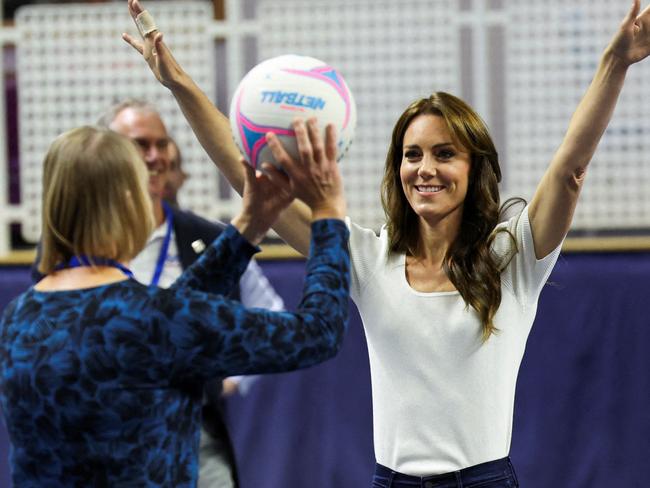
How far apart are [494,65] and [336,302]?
3.48 m

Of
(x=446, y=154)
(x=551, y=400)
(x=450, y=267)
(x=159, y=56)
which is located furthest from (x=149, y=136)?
(x=551, y=400)

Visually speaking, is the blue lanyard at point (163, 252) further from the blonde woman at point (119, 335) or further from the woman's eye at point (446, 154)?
the blonde woman at point (119, 335)

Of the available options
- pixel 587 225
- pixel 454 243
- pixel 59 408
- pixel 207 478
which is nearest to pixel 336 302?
pixel 59 408

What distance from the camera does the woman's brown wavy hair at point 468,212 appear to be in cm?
223

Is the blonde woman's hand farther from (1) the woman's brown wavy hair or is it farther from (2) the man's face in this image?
(2) the man's face

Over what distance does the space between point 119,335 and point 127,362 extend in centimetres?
4

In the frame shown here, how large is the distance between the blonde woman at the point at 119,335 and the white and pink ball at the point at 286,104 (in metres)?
0.14

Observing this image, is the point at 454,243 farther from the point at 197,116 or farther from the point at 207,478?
the point at 207,478

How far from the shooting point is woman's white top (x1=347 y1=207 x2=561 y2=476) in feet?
7.13

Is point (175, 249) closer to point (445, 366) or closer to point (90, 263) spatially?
point (445, 366)

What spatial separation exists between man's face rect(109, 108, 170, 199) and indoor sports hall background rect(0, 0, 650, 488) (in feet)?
4.62

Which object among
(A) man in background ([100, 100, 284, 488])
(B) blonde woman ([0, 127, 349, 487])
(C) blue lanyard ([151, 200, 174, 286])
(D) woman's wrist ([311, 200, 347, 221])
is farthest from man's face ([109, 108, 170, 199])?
(D) woman's wrist ([311, 200, 347, 221])

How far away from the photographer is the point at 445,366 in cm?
220

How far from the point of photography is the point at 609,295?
14.4ft
